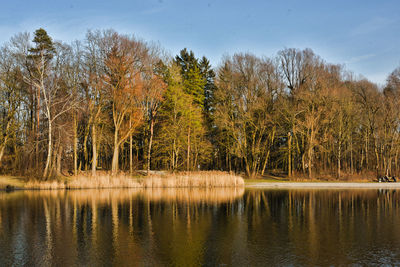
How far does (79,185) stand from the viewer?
3509cm

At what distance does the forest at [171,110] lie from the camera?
40.8m

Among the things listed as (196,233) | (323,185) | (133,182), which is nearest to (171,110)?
(133,182)

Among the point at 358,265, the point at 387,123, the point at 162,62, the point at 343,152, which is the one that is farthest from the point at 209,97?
the point at 358,265

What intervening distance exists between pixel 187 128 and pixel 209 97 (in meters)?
14.0

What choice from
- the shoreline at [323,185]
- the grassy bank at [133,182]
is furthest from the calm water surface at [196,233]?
the shoreline at [323,185]

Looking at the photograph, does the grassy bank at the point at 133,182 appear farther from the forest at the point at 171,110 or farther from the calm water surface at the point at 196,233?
the calm water surface at the point at 196,233

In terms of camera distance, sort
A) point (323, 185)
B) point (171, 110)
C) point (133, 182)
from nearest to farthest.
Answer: point (133, 182), point (323, 185), point (171, 110)

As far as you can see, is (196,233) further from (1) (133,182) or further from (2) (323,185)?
(2) (323,185)

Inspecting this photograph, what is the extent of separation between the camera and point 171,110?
50.2 metres

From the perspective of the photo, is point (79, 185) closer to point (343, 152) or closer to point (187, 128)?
point (187, 128)

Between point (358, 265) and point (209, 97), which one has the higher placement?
point (209, 97)

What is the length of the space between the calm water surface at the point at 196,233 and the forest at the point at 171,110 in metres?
18.6

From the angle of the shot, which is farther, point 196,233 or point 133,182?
point 133,182

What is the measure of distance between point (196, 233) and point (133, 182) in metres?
22.7
